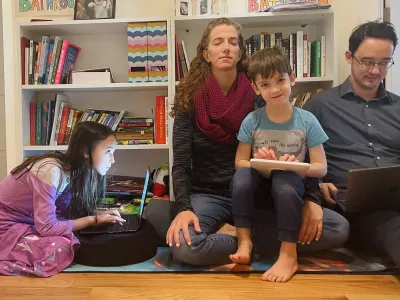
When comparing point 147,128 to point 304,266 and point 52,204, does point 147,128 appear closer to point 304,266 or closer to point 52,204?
point 52,204

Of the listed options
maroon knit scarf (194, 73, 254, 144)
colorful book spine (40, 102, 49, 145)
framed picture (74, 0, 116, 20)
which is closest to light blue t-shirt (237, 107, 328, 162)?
maroon knit scarf (194, 73, 254, 144)

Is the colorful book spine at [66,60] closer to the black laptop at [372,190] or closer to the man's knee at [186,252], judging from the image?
the man's knee at [186,252]

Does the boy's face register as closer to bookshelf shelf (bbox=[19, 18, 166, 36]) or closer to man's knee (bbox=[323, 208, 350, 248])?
man's knee (bbox=[323, 208, 350, 248])

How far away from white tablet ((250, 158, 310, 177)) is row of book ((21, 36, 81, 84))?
53.1 inches

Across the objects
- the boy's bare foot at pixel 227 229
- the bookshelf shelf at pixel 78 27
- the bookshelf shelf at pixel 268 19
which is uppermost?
the bookshelf shelf at pixel 268 19

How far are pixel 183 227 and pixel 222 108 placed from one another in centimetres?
51

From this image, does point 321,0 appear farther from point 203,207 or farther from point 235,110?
point 203,207

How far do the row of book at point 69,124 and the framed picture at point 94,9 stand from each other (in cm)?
47

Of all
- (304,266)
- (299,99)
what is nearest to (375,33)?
(299,99)

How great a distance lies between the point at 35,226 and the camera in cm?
138

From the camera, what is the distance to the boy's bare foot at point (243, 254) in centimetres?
130

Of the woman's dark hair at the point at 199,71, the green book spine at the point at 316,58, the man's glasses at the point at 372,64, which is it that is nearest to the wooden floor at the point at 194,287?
the woman's dark hair at the point at 199,71

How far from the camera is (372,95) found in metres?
1.66

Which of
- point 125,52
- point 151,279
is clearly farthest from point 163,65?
point 151,279
